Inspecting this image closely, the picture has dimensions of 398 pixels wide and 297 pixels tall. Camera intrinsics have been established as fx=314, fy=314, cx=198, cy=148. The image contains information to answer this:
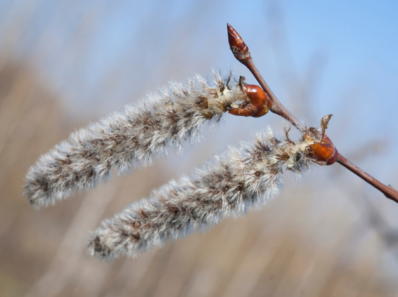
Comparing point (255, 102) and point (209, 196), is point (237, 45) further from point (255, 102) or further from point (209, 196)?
point (209, 196)

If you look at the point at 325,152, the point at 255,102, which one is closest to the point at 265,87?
the point at 255,102

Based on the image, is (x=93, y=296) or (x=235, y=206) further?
(x=93, y=296)

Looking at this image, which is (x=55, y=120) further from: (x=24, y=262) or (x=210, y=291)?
(x=210, y=291)

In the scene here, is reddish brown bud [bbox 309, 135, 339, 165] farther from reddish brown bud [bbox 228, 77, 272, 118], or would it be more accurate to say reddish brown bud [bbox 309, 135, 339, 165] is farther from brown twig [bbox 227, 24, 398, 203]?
reddish brown bud [bbox 228, 77, 272, 118]

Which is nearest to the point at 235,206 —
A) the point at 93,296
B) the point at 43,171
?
the point at 43,171

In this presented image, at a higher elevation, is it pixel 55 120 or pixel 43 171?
pixel 55 120

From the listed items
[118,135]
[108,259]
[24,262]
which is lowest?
[24,262]
